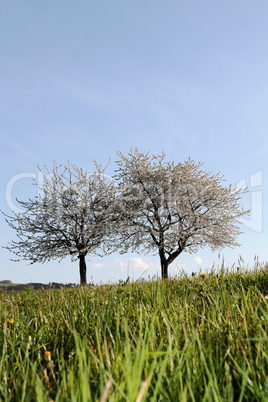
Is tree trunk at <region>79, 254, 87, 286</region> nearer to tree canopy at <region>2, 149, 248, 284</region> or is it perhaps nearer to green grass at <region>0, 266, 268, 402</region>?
tree canopy at <region>2, 149, 248, 284</region>

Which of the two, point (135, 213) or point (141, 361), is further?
point (135, 213)

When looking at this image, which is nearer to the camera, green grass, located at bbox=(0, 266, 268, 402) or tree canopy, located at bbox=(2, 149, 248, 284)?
green grass, located at bbox=(0, 266, 268, 402)

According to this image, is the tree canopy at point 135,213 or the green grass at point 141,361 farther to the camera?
the tree canopy at point 135,213

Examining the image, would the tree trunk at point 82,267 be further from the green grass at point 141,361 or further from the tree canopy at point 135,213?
the green grass at point 141,361

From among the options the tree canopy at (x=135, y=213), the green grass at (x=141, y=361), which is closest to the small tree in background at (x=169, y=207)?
the tree canopy at (x=135, y=213)

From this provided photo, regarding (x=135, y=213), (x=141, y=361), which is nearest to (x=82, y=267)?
(x=135, y=213)

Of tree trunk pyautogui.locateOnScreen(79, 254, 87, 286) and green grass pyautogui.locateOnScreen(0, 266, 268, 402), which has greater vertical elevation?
green grass pyautogui.locateOnScreen(0, 266, 268, 402)

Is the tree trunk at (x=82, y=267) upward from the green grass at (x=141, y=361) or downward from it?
downward

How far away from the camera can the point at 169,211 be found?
2480 cm

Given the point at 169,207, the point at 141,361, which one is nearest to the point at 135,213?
the point at 169,207

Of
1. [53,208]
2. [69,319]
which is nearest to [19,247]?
[53,208]

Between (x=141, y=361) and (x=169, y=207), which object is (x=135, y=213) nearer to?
(x=169, y=207)

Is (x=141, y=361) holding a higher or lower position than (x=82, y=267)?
higher

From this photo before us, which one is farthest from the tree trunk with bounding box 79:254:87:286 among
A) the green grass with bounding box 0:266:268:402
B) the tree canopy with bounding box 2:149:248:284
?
the green grass with bounding box 0:266:268:402
